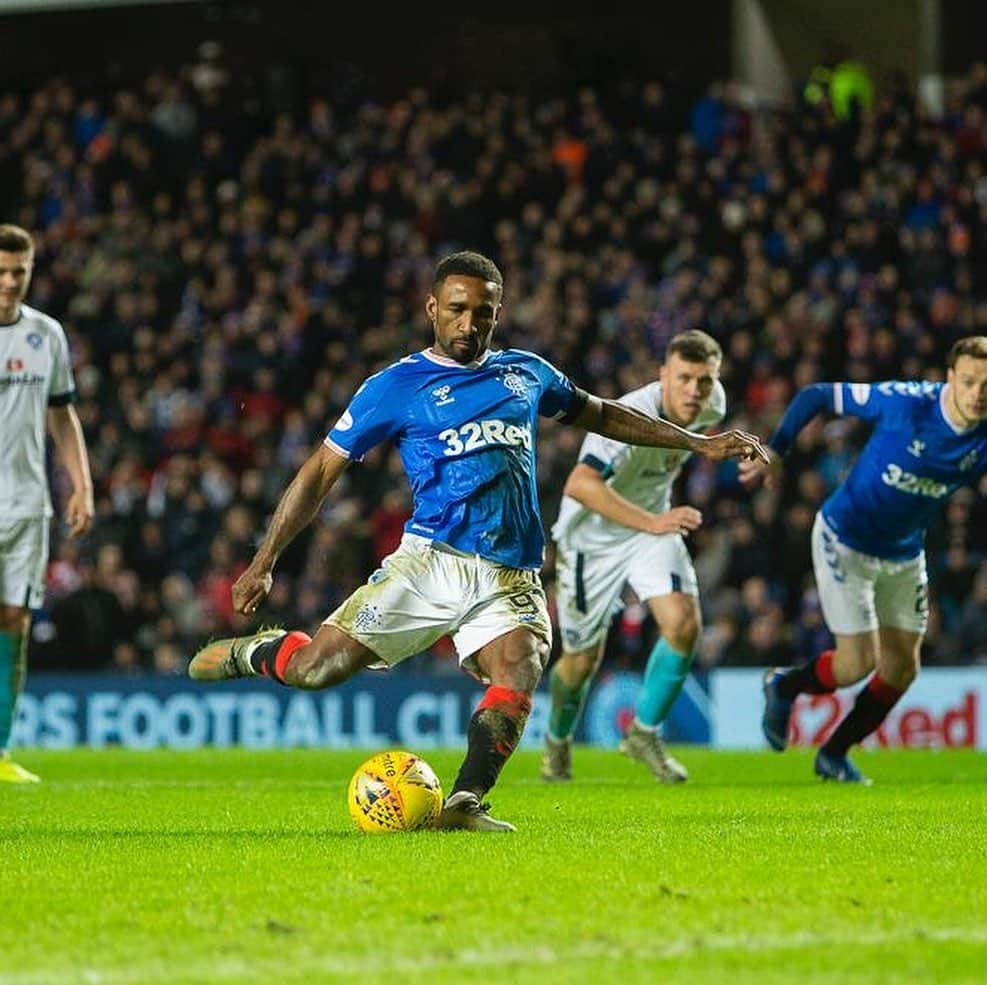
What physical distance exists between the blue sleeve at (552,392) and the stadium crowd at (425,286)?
9.63 meters

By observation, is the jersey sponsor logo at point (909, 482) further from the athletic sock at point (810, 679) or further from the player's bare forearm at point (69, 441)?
the player's bare forearm at point (69, 441)

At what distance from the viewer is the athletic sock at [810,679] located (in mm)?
11859

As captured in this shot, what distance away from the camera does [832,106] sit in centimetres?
2414

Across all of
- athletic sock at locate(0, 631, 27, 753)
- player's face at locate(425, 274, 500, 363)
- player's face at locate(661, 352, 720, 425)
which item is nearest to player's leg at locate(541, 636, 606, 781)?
player's face at locate(661, 352, 720, 425)

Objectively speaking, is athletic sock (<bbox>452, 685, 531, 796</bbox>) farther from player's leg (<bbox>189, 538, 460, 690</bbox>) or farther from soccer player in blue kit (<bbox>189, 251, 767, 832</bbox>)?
player's leg (<bbox>189, 538, 460, 690</bbox>)

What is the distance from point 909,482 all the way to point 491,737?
4.20m

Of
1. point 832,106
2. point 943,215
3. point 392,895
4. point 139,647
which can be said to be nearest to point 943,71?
point 832,106

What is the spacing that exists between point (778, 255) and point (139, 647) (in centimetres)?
786

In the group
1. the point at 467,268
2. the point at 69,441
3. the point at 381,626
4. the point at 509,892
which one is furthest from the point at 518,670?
the point at 69,441

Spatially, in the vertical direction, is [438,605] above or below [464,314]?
below

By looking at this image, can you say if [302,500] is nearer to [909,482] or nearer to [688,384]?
[688,384]

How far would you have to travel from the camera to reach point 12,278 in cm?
1116

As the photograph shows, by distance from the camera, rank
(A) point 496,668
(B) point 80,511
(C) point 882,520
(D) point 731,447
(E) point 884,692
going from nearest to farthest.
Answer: (A) point 496,668 < (D) point 731,447 < (C) point 882,520 < (B) point 80,511 < (E) point 884,692

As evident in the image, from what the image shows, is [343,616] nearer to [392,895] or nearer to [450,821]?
[450,821]
